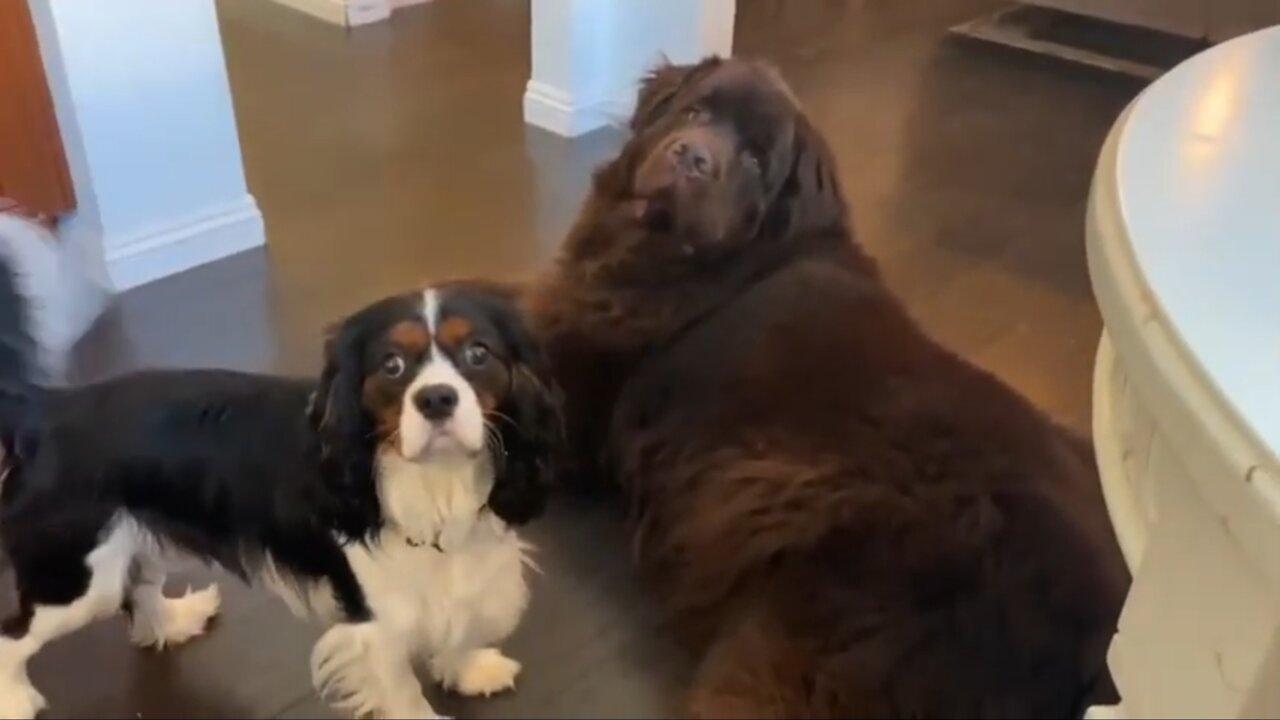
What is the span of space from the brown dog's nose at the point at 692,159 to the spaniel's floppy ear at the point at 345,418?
0.58m

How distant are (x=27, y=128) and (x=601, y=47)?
1601 millimetres

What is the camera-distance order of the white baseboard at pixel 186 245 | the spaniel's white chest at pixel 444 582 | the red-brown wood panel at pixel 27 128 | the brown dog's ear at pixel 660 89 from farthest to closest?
the white baseboard at pixel 186 245 → the red-brown wood panel at pixel 27 128 → the brown dog's ear at pixel 660 89 → the spaniel's white chest at pixel 444 582

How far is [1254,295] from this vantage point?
0.52 m

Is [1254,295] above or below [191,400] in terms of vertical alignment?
above

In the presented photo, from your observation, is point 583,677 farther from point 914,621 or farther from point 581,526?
point 914,621

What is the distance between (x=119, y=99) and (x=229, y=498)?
1.36 metres

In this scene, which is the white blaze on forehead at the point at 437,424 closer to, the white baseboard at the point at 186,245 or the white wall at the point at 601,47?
the white baseboard at the point at 186,245

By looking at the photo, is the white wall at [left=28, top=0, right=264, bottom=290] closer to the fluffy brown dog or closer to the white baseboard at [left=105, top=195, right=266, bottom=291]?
the white baseboard at [left=105, top=195, right=266, bottom=291]

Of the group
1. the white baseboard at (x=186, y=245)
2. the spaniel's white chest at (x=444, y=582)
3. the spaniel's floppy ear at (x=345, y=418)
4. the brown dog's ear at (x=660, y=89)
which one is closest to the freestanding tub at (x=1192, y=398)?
the spaniel's floppy ear at (x=345, y=418)

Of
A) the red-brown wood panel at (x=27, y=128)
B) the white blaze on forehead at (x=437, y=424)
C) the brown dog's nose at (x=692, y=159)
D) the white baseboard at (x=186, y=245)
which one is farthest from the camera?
the white baseboard at (x=186, y=245)

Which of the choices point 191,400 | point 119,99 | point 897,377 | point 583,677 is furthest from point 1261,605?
point 119,99

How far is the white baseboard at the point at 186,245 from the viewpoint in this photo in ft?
→ 9.27

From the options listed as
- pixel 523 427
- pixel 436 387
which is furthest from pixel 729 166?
pixel 436 387

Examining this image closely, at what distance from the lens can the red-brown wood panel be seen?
8.18 feet
